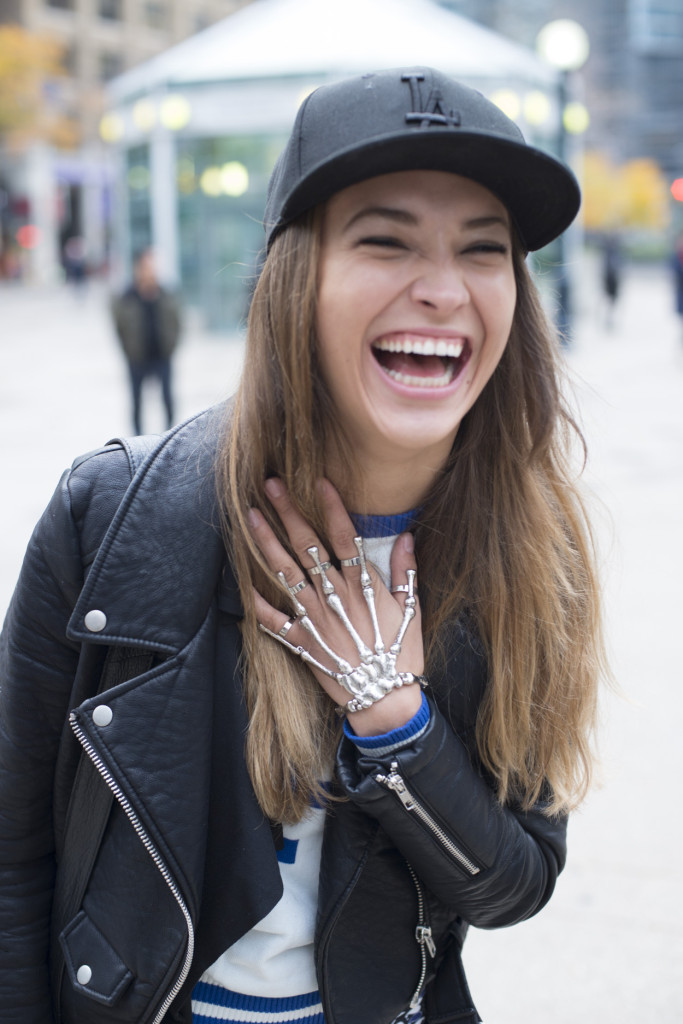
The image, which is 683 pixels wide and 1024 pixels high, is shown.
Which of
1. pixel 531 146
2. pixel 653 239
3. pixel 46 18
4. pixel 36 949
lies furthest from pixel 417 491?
pixel 653 239

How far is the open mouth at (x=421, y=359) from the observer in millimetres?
1416

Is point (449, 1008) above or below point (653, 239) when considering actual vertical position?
below

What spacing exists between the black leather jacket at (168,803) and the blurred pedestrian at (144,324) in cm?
856

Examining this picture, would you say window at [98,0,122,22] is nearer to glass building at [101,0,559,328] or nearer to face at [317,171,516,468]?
glass building at [101,0,559,328]

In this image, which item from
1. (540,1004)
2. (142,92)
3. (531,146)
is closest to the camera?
(531,146)

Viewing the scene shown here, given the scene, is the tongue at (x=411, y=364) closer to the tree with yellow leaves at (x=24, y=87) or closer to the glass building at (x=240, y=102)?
the glass building at (x=240, y=102)

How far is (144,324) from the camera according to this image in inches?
393

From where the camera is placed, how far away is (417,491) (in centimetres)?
163

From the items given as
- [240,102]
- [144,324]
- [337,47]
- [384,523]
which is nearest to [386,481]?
[384,523]

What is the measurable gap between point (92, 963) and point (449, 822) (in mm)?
528

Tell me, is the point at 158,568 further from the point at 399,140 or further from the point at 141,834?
the point at 399,140

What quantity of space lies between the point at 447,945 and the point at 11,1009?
66cm

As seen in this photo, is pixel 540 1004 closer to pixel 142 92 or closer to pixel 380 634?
pixel 380 634

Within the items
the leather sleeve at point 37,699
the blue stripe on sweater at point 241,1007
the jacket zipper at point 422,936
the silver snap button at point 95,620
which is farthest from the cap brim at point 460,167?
the blue stripe on sweater at point 241,1007
